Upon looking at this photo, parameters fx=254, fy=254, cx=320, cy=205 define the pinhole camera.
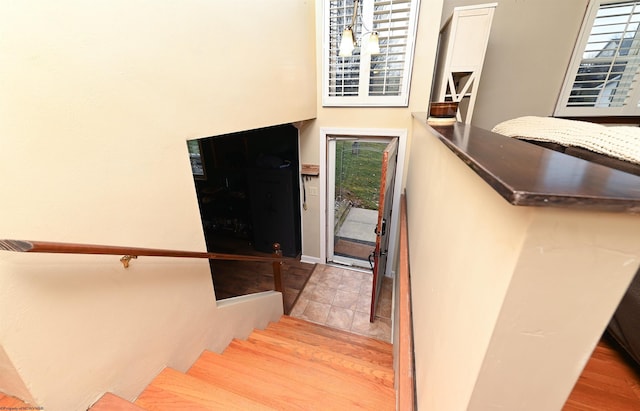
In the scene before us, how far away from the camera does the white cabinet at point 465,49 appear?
2020 mm

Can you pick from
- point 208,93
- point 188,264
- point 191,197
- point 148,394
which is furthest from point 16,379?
point 208,93

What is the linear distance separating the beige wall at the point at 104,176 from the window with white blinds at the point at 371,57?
1.42 metres

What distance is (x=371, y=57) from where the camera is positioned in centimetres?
262

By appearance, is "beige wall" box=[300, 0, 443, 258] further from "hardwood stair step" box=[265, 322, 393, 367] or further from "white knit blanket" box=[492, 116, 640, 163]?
"hardwood stair step" box=[265, 322, 393, 367]

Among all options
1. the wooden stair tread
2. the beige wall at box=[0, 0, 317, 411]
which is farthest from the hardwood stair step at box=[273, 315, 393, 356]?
the wooden stair tread

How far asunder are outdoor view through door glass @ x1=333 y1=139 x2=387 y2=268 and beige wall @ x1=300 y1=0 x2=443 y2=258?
325mm

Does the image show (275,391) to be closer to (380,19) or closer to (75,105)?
(75,105)

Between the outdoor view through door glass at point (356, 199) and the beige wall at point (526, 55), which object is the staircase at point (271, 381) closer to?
the outdoor view through door glass at point (356, 199)

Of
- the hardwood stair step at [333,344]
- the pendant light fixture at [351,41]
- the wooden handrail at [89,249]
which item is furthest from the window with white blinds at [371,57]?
the hardwood stair step at [333,344]

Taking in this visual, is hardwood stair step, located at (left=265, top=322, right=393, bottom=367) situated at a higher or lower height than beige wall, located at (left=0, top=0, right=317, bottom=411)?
lower

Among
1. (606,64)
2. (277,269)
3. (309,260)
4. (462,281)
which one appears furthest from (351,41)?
(309,260)

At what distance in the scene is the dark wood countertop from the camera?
0.88ft

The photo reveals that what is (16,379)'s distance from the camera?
29.2 inches

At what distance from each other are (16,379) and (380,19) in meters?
3.22
